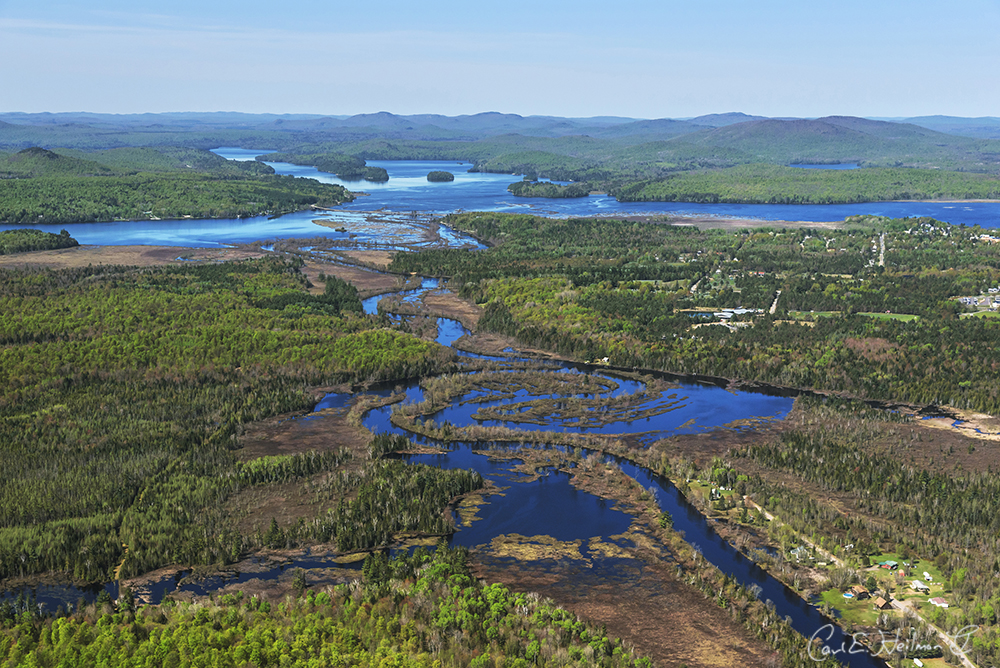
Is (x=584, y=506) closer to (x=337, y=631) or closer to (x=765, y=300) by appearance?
(x=337, y=631)

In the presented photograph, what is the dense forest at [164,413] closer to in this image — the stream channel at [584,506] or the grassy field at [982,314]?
the stream channel at [584,506]

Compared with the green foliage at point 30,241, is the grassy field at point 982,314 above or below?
above

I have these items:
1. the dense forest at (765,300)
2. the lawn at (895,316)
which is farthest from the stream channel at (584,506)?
the lawn at (895,316)

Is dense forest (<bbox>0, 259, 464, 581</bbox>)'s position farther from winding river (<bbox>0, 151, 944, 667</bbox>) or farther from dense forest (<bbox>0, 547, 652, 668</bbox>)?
dense forest (<bbox>0, 547, 652, 668</bbox>)

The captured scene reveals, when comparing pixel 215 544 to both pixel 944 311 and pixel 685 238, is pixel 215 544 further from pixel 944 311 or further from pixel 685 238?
pixel 685 238

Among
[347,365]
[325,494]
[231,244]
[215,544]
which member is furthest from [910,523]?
[231,244]

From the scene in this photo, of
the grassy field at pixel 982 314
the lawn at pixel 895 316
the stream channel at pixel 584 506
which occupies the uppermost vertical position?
the grassy field at pixel 982 314

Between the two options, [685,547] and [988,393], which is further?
[988,393]
